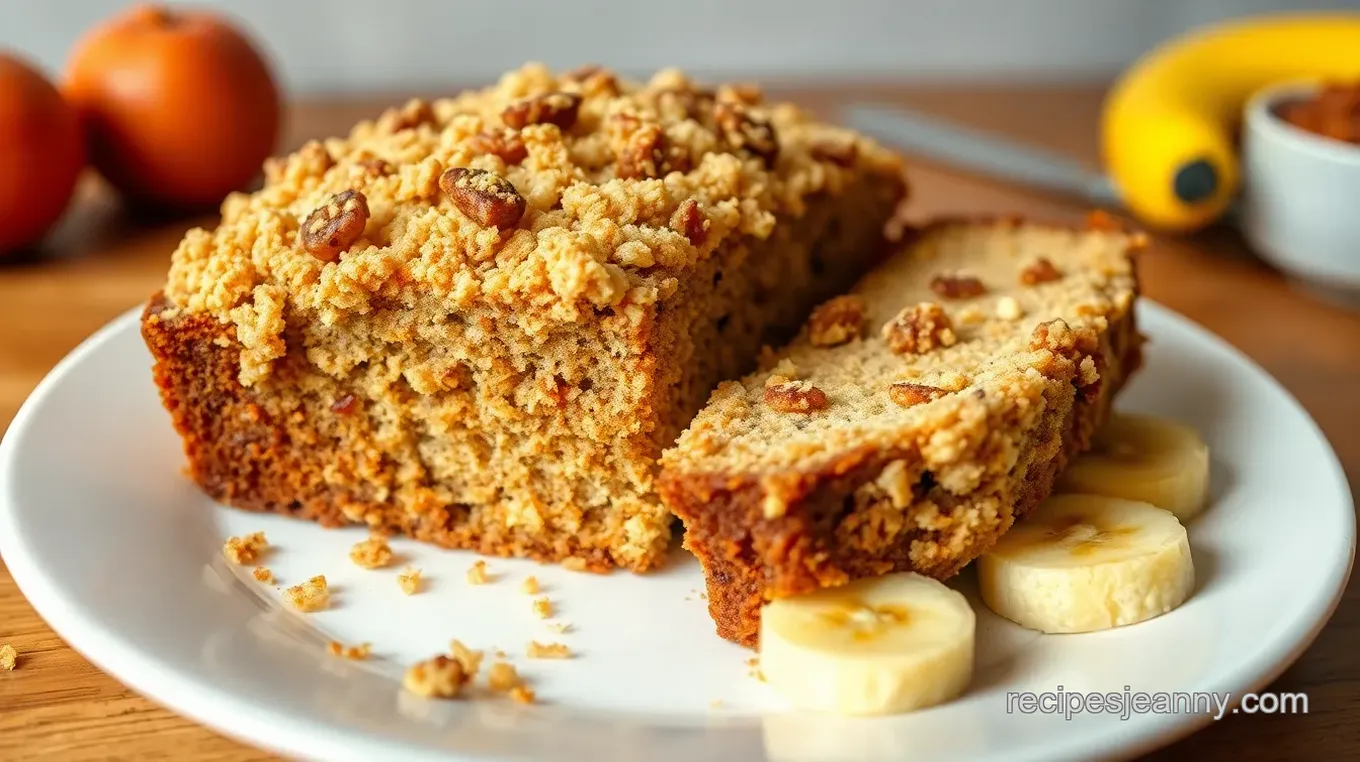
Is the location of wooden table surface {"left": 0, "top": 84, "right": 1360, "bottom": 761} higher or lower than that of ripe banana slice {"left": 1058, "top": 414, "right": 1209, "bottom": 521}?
lower

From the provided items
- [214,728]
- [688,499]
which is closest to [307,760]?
[214,728]

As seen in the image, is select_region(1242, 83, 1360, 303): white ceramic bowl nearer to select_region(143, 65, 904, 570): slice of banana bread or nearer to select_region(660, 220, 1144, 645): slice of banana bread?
select_region(660, 220, 1144, 645): slice of banana bread

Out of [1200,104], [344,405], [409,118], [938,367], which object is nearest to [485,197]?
[344,405]

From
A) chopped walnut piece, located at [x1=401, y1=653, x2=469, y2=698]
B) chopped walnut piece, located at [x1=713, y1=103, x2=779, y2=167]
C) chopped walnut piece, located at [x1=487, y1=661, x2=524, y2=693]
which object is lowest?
chopped walnut piece, located at [x1=487, y1=661, x2=524, y2=693]

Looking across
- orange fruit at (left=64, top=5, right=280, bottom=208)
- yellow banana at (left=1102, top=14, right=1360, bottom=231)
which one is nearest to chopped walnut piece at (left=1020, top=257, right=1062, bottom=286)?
yellow banana at (left=1102, top=14, right=1360, bottom=231)

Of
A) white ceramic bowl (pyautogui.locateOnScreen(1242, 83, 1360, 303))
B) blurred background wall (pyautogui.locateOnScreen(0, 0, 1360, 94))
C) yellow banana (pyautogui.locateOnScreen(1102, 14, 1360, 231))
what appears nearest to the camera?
white ceramic bowl (pyautogui.locateOnScreen(1242, 83, 1360, 303))

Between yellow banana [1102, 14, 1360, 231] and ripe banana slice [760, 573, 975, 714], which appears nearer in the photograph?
ripe banana slice [760, 573, 975, 714]
